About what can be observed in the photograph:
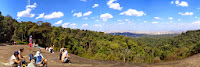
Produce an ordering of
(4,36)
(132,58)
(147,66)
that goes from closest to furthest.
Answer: (147,66) < (4,36) < (132,58)

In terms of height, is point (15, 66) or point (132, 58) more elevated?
point (15, 66)

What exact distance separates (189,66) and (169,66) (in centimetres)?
158

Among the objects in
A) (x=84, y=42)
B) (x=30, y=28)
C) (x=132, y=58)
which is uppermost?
(x=30, y=28)

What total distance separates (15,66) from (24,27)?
45.2 metres

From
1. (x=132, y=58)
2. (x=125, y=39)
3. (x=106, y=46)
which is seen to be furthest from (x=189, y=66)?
(x=125, y=39)

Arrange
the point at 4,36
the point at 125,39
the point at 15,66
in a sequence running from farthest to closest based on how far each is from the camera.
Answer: the point at 125,39
the point at 4,36
the point at 15,66

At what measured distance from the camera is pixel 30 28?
162 feet

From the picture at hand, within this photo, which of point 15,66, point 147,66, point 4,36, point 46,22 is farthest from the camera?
point 46,22

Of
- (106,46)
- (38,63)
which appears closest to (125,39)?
(106,46)

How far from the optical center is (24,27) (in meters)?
48.5

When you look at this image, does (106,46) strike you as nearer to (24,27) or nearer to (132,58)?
(132,58)

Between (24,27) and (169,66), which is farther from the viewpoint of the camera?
(24,27)

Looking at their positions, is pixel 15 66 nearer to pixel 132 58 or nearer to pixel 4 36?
pixel 4 36

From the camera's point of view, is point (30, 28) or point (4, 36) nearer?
point (4, 36)
